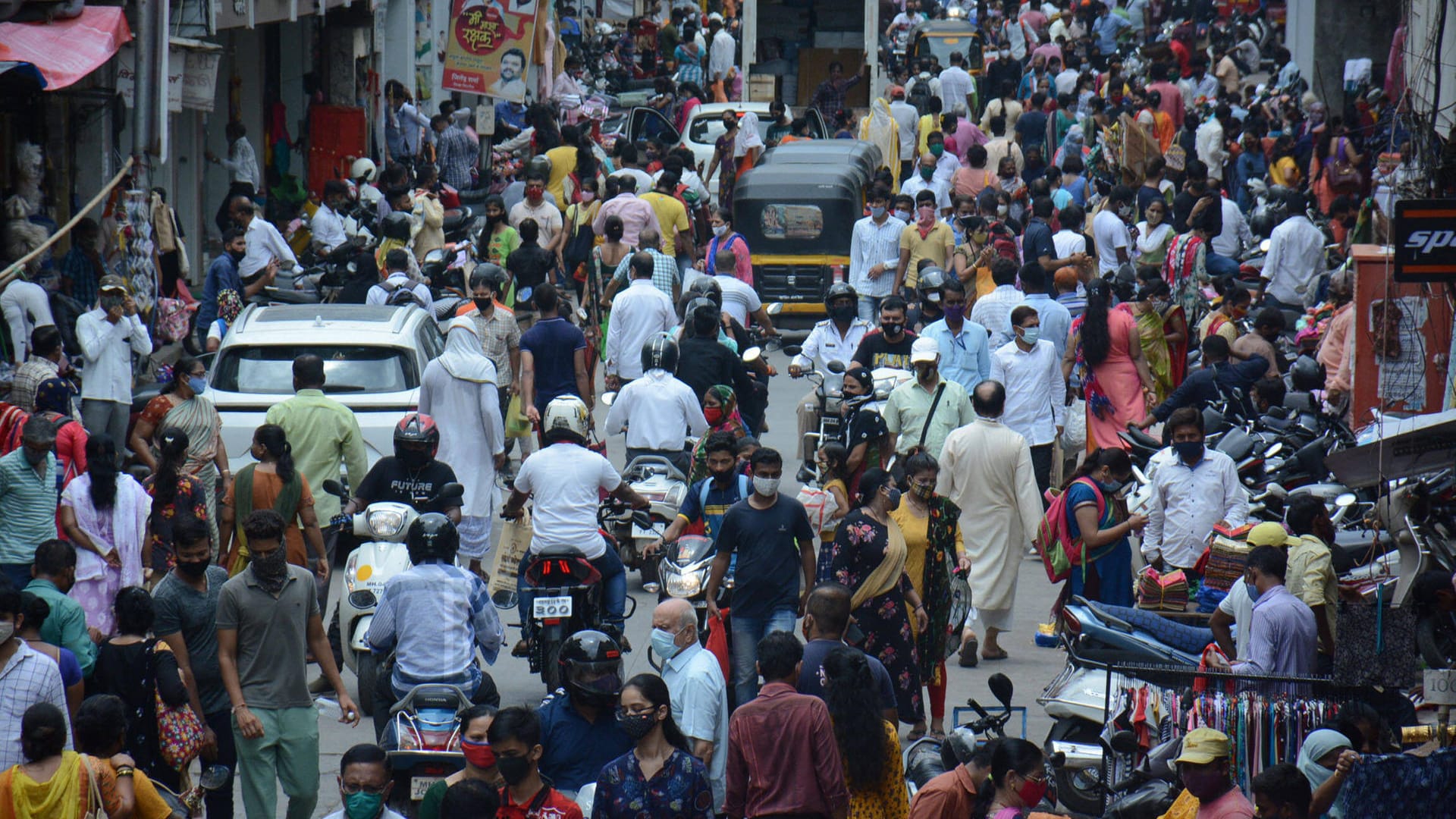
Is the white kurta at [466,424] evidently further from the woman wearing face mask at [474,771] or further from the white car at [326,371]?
the woman wearing face mask at [474,771]

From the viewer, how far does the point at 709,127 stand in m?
29.6

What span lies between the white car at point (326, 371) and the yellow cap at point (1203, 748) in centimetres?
734

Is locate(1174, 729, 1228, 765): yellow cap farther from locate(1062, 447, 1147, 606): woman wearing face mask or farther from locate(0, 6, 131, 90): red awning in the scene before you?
locate(0, 6, 131, 90): red awning

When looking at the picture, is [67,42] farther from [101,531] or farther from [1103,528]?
[1103,528]

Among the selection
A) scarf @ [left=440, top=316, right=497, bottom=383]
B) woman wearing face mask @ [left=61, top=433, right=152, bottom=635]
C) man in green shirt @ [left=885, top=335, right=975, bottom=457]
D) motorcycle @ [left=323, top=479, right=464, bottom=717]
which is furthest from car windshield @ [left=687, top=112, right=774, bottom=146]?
woman wearing face mask @ [left=61, top=433, right=152, bottom=635]

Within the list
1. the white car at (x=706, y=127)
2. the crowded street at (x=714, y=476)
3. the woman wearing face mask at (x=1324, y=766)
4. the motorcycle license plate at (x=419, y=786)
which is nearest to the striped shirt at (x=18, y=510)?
the crowded street at (x=714, y=476)

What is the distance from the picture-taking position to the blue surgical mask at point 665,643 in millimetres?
8070

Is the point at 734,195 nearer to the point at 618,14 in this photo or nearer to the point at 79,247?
the point at 79,247

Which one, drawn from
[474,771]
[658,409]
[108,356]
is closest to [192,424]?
A: [108,356]

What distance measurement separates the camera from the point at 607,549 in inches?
407

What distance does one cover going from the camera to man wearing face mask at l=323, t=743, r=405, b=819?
688cm

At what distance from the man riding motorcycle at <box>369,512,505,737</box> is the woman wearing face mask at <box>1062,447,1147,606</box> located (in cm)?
381

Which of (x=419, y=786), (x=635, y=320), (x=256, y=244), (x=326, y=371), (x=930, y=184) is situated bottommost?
(x=419, y=786)

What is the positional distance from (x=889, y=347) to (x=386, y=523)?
4.67 metres
